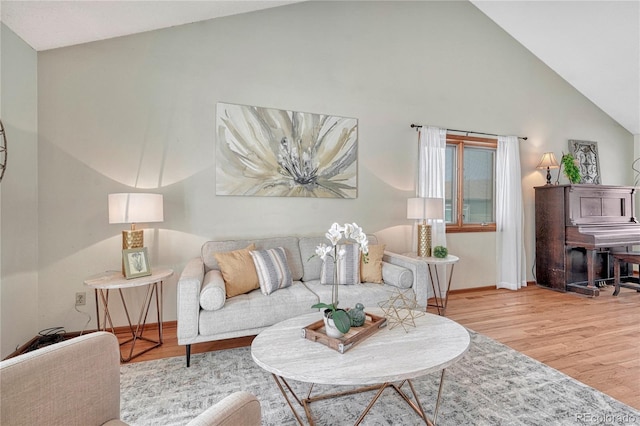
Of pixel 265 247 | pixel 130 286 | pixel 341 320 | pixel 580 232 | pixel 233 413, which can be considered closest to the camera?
pixel 233 413

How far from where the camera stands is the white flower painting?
318 cm

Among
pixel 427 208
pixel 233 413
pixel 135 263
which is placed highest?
pixel 427 208

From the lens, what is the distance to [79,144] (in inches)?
108

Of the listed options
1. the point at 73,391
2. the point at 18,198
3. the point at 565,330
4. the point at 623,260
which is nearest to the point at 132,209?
the point at 18,198

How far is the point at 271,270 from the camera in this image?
2650mm

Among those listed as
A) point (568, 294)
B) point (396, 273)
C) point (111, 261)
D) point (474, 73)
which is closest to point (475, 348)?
point (396, 273)

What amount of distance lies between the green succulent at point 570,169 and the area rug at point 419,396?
340 centimetres

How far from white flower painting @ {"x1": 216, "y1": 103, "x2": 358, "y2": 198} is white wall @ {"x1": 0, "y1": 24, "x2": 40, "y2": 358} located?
1.45 meters

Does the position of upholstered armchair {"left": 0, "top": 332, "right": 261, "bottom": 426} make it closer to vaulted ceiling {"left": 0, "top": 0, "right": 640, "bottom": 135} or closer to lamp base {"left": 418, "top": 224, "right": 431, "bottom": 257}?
vaulted ceiling {"left": 0, "top": 0, "right": 640, "bottom": 135}

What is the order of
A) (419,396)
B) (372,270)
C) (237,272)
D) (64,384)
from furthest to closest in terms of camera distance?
(372,270)
(237,272)
(419,396)
(64,384)

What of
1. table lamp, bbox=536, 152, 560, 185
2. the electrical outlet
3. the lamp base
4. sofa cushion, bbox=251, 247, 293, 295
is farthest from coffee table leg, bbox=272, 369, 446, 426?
table lamp, bbox=536, 152, 560, 185

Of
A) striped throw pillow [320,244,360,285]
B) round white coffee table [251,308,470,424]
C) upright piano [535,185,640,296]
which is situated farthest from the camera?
upright piano [535,185,640,296]

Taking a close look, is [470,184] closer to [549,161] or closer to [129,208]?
[549,161]

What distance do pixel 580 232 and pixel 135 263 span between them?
5131mm
